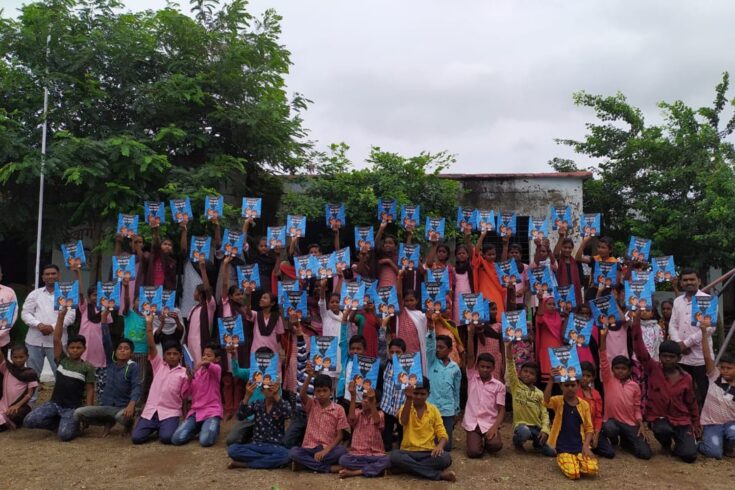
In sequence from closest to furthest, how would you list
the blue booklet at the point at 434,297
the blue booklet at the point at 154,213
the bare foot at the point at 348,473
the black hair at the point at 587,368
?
the bare foot at the point at 348,473
the black hair at the point at 587,368
the blue booklet at the point at 434,297
the blue booklet at the point at 154,213

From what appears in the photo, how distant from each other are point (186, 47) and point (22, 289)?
471 centimetres

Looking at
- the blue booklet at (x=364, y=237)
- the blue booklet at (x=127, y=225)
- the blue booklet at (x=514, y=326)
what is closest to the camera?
the blue booklet at (x=514, y=326)

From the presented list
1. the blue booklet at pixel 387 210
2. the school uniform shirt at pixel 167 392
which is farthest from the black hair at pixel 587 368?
the school uniform shirt at pixel 167 392

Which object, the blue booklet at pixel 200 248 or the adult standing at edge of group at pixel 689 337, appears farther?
the blue booklet at pixel 200 248

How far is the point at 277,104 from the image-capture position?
28.3 feet

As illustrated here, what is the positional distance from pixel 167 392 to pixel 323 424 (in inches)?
69.1

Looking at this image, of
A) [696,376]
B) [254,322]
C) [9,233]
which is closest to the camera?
[696,376]

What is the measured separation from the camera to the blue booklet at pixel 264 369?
4977 millimetres

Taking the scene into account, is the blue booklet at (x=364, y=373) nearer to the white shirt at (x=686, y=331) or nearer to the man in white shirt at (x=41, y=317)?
the white shirt at (x=686, y=331)

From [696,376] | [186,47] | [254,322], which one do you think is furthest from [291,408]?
[186,47]

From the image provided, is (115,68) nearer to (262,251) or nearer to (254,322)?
(262,251)

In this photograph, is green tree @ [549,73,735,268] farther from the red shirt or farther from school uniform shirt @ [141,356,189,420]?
school uniform shirt @ [141,356,189,420]

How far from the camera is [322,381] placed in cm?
496

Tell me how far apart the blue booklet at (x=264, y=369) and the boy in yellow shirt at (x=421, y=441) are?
1117 millimetres
